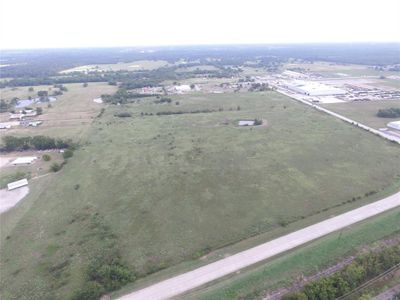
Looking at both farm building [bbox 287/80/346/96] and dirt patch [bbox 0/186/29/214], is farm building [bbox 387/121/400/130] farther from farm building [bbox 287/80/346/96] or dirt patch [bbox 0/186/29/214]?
dirt patch [bbox 0/186/29/214]

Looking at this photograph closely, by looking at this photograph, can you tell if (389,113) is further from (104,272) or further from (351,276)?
(104,272)

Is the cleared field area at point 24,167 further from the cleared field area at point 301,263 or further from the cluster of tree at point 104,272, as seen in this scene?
the cleared field area at point 301,263

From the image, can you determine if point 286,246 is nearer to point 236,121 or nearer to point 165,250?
point 165,250

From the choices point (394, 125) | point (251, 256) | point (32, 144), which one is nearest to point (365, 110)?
point (394, 125)

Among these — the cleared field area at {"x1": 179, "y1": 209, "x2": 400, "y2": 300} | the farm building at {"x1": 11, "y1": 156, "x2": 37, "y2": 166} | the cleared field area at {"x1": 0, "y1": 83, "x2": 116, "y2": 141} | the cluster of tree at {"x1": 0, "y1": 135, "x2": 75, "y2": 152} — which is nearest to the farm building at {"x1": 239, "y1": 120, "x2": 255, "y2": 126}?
the cleared field area at {"x1": 0, "y1": 83, "x2": 116, "y2": 141}

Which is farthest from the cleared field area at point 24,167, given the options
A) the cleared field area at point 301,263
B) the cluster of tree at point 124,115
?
the cleared field area at point 301,263
